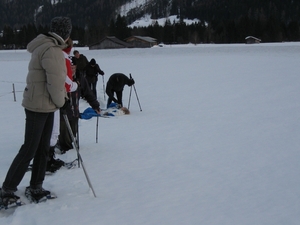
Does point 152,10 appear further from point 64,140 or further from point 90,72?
point 64,140

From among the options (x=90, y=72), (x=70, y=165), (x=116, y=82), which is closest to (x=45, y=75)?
(x=70, y=165)

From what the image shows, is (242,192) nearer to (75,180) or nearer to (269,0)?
(75,180)

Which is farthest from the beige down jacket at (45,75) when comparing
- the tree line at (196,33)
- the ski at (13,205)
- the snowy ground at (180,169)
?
the tree line at (196,33)

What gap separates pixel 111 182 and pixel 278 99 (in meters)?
8.02

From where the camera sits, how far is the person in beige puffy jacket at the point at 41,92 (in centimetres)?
299

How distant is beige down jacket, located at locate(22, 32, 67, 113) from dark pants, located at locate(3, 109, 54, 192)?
0.36 ft

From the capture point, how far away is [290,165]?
460 centimetres

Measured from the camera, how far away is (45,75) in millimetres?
3055

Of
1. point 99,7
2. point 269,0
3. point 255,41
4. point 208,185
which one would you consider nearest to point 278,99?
point 208,185

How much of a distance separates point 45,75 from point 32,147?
0.70m

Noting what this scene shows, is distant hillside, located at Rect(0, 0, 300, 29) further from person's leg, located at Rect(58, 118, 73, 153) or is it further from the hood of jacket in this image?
the hood of jacket

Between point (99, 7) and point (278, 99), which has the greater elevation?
point (99, 7)

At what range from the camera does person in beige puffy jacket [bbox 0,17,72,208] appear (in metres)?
2.99

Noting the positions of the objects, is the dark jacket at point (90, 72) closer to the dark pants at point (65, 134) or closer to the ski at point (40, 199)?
the dark pants at point (65, 134)
